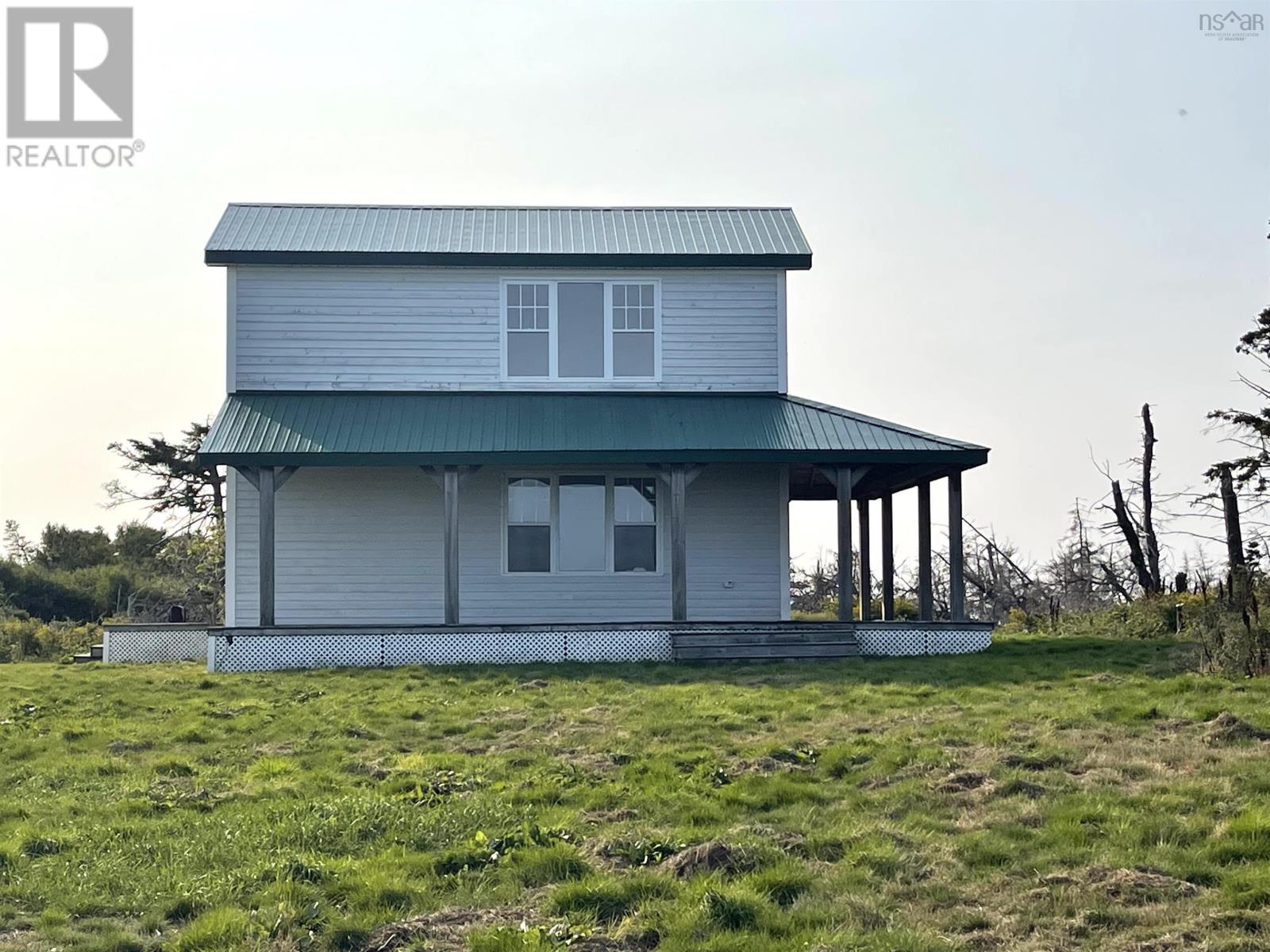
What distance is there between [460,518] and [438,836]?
13.1m

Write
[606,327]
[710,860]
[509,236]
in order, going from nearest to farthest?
[710,860]
[606,327]
[509,236]

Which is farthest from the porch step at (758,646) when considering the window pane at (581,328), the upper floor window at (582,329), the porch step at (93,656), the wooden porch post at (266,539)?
the porch step at (93,656)

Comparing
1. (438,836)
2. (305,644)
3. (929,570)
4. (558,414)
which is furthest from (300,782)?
(929,570)

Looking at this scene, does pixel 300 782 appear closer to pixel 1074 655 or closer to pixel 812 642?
pixel 812 642

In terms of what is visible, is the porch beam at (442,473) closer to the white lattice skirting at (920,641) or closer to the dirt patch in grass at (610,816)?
the white lattice skirting at (920,641)

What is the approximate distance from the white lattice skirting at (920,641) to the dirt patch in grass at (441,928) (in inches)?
485

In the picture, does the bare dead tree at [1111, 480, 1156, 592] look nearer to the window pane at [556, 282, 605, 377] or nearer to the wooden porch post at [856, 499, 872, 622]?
the wooden porch post at [856, 499, 872, 622]

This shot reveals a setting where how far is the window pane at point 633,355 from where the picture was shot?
22.2 metres

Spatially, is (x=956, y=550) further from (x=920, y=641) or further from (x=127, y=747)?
(x=127, y=747)

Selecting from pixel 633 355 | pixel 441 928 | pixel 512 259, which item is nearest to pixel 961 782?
pixel 441 928

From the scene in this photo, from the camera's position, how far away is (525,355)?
22141mm

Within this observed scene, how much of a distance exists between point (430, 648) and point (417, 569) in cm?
298

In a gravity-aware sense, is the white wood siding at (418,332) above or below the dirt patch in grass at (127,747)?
above

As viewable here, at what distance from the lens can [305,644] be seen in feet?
61.6
